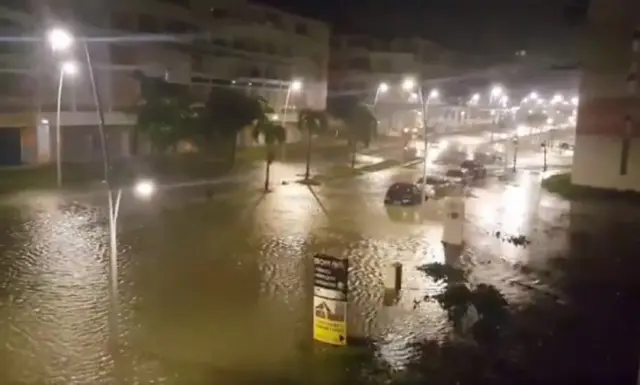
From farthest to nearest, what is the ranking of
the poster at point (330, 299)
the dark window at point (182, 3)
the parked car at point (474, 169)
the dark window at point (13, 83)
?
the dark window at point (182, 3) → the parked car at point (474, 169) → the dark window at point (13, 83) → the poster at point (330, 299)

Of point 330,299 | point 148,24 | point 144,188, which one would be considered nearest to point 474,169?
point 144,188

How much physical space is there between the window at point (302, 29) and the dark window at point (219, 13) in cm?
1125

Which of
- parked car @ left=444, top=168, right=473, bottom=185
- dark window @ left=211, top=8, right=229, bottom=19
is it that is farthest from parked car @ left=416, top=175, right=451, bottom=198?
dark window @ left=211, top=8, right=229, bottom=19

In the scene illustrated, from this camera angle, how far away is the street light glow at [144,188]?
33088 millimetres

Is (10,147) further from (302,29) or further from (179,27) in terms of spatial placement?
(302,29)

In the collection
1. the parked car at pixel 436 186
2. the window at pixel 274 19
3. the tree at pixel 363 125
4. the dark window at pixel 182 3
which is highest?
the window at pixel 274 19

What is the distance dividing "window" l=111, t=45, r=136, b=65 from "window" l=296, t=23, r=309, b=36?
25.2 metres

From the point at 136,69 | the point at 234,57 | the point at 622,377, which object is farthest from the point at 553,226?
the point at 234,57

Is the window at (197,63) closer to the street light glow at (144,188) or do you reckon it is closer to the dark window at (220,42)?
the dark window at (220,42)

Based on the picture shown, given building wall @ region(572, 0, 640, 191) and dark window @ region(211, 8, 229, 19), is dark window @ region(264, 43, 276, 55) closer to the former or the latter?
dark window @ region(211, 8, 229, 19)

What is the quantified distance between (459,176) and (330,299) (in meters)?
31.8

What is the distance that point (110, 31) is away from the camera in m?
44.7

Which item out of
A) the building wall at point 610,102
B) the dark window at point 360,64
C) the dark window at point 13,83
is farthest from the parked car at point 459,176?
the dark window at point 360,64

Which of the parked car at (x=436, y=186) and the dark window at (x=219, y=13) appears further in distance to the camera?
the dark window at (x=219, y=13)
